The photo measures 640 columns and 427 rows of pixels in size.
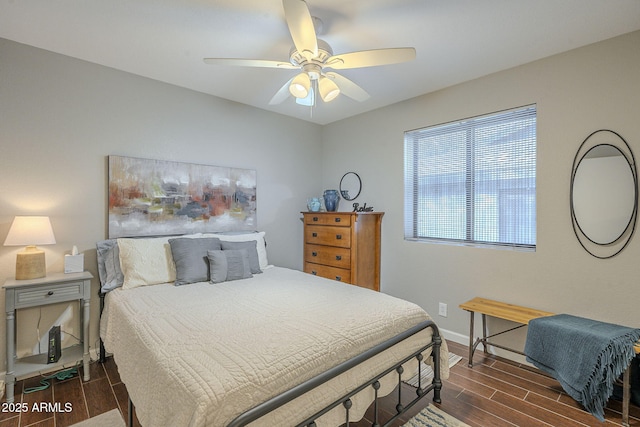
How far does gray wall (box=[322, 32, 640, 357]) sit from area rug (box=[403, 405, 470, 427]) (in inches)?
50.2

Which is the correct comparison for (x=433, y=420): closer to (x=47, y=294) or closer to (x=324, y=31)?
(x=324, y=31)

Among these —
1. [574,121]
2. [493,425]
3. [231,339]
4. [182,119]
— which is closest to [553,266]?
[574,121]

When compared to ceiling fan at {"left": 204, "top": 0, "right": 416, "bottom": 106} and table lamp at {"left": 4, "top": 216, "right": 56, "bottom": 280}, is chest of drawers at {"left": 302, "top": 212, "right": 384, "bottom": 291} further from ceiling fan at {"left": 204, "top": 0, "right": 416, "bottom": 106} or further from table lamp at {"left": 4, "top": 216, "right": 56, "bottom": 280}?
table lamp at {"left": 4, "top": 216, "right": 56, "bottom": 280}

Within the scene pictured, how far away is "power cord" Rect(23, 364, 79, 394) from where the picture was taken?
222 centimetres

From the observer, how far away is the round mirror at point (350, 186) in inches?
159

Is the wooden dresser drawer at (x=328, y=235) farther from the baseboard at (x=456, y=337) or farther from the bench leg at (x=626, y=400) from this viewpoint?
the bench leg at (x=626, y=400)

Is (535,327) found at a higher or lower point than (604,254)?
lower

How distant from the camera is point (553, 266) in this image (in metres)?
2.49

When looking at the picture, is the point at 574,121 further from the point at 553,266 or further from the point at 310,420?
the point at 310,420

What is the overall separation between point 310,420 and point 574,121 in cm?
289

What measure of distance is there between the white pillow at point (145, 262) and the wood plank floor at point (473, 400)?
2.59 feet

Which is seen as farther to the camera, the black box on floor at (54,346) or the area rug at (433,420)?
the black box on floor at (54,346)

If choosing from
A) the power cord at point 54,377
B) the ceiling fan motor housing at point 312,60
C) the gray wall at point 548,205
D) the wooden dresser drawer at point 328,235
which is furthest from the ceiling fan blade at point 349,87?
the power cord at point 54,377

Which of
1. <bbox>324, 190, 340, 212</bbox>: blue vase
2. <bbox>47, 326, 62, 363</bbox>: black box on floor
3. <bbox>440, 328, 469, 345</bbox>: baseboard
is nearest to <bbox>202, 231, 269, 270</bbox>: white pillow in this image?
<bbox>324, 190, 340, 212</bbox>: blue vase
